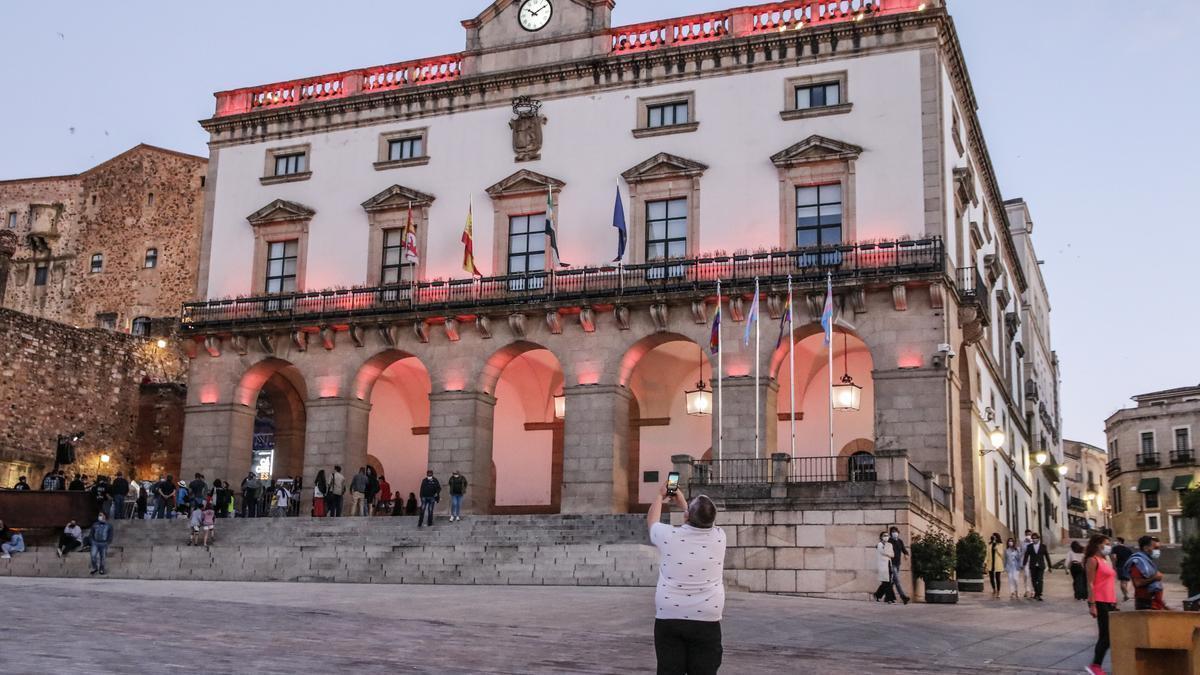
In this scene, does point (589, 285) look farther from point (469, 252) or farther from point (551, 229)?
point (469, 252)

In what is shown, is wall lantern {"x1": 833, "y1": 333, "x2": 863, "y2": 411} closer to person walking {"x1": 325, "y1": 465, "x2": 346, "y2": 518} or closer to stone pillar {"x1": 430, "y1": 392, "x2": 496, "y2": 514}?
stone pillar {"x1": 430, "y1": 392, "x2": 496, "y2": 514}

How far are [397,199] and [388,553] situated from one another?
13755mm

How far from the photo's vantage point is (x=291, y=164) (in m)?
41.7

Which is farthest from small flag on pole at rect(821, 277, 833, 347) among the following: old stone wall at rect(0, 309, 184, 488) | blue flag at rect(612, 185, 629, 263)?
old stone wall at rect(0, 309, 184, 488)

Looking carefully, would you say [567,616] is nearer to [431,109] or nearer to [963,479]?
[963,479]

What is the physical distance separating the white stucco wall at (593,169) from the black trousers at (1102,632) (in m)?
19.2

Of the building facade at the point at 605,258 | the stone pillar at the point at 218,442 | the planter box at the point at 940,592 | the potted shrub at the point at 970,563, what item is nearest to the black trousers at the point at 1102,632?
the planter box at the point at 940,592

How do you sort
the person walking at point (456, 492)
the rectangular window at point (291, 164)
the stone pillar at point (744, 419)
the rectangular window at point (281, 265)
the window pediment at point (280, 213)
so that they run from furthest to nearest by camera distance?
the rectangular window at point (291, 164) → the window pediment at point (280, 213) → the rectangular window at point (281, 265) → the stone pillar at point (744, 419) → the person walking at point (456, 492)

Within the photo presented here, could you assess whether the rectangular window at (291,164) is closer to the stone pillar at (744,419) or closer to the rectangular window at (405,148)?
the rectangular window at (405,148)

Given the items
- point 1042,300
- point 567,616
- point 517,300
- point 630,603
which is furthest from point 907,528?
point 1042,300

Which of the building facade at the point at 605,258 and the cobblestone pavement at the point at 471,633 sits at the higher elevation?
the building facade at the point at 605,258

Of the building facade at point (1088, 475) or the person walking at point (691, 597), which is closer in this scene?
the person walking at point (691, 597)

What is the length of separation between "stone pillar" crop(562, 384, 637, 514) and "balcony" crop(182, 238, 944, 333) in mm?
2700

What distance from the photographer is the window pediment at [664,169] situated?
118 feet
